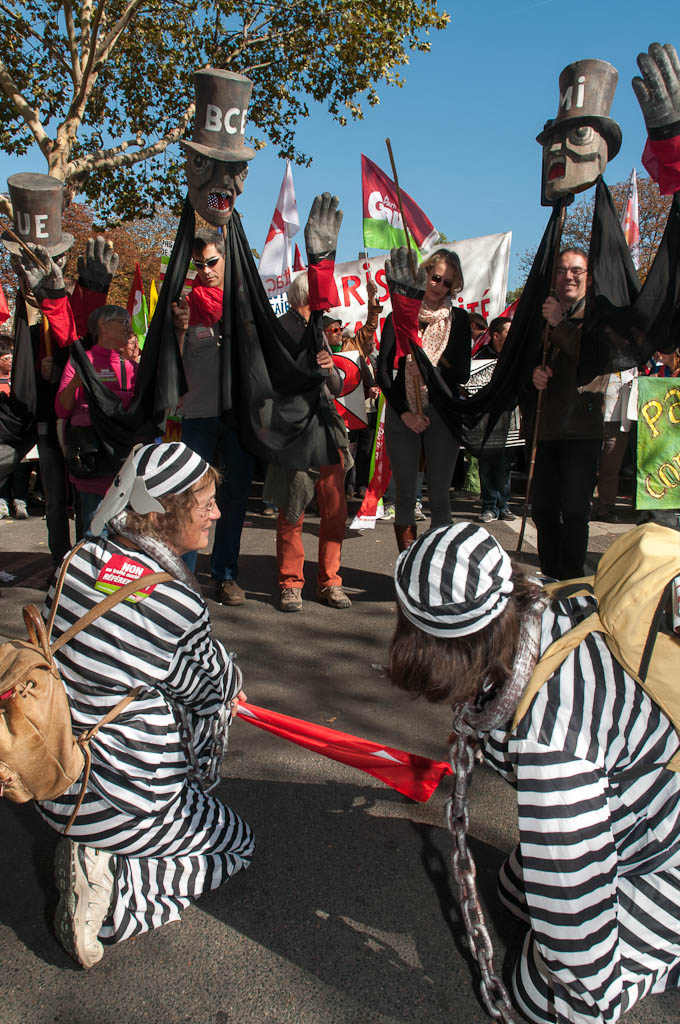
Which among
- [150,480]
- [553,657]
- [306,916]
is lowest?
[306,916]

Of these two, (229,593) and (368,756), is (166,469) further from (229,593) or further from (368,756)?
(229,593)

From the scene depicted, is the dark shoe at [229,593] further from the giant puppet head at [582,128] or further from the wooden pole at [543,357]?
the giant puppet head at [582,128]

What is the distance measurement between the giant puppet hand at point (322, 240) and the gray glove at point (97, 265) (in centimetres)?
127

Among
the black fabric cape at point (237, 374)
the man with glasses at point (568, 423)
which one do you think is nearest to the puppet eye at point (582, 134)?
the man with glasses at point (568, 423)

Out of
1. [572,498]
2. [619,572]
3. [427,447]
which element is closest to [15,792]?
[619,572]

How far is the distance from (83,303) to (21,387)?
68 cm

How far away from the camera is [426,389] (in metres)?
4.52

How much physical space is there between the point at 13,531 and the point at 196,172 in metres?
4.42

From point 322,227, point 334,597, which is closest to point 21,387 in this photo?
point 322,227

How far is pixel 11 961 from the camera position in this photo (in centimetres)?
195

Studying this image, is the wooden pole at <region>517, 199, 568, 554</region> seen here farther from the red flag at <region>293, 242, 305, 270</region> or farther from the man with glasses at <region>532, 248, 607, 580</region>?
the red flag at <region>293, 242, 305, 270</region>

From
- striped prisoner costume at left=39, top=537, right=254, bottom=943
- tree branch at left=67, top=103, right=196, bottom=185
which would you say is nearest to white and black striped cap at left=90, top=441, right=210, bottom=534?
striped prisoner costume at left=39, top=537, right=254, bottom=943

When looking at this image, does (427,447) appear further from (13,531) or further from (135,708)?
(13,531)

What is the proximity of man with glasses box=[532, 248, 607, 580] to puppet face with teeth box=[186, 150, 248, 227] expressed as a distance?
1.88m
